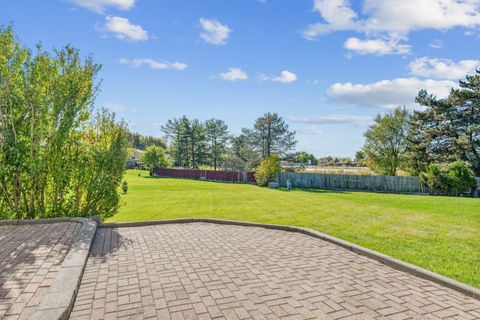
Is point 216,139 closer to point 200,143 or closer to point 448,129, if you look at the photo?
point 200,143

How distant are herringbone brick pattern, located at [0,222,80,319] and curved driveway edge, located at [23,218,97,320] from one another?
0.34 feet

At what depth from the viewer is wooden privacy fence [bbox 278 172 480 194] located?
2439 centimetres

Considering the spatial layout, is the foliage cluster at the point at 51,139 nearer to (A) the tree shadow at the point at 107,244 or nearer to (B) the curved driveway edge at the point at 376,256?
(B) the curved driveway edge at the point at 376,256

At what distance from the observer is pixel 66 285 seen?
3.74 metres

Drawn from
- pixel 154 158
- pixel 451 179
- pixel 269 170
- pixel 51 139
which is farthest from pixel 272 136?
pixel 51 139

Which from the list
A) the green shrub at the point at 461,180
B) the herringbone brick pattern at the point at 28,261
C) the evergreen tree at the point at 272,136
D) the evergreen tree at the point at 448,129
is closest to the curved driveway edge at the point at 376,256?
the herringbone brick pattern at the point at 28,261

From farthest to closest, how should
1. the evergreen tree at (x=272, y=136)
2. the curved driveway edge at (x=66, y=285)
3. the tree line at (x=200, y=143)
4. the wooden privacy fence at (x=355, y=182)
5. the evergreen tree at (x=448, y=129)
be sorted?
1. the tree line at (x=200, y=143)
2. the evergreen tree at (x=272, y=136)
3. the evergreen tree at (x=448, y=129)
4. the wooden privacy fence at (x=355, y=182)
5. the curved driveway edge at (x=66, y=285)

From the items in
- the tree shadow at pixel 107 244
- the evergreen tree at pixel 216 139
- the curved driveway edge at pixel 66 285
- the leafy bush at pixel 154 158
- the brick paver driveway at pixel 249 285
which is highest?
the evergreen tree at pixel 216 139

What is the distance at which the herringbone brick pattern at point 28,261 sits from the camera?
3364mm

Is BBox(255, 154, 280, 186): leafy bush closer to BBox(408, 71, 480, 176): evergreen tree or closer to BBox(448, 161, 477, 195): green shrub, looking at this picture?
BBox(408, 71, 480, 176): evergreen tree

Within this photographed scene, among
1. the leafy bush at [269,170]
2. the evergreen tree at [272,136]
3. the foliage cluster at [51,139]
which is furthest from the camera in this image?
the evergreen tree at [272,136]

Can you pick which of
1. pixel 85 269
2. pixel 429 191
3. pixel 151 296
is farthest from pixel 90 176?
pixel 429 191

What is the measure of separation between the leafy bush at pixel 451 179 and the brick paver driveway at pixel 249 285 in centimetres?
1967

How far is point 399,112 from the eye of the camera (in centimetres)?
3394
